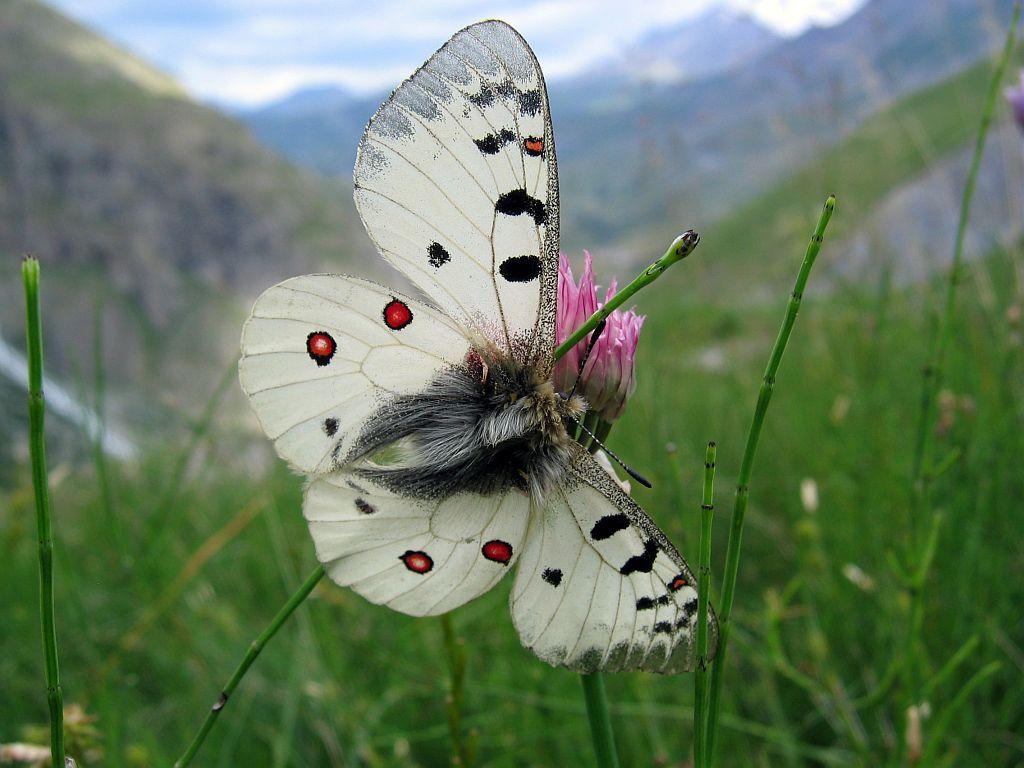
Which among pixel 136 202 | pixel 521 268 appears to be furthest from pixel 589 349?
pixel 136 202

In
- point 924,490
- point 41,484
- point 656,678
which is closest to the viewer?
point 41,484

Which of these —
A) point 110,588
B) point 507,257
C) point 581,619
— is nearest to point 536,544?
point 581,619

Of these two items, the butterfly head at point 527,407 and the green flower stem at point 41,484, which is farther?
the butterfly head at point 527,407

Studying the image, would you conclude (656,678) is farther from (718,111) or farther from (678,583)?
(718,111)

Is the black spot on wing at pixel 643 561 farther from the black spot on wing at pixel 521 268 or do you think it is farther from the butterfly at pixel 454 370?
the black spot on wing at pixel 521 268

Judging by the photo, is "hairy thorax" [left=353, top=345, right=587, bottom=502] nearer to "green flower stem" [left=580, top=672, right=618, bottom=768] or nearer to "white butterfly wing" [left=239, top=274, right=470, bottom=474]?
"white butterfly wing" [left=239, top=274, right=470, bottom=474]

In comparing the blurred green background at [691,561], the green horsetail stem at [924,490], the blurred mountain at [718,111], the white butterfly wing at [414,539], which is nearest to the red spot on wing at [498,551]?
the white butterfly wing at [414,539]
